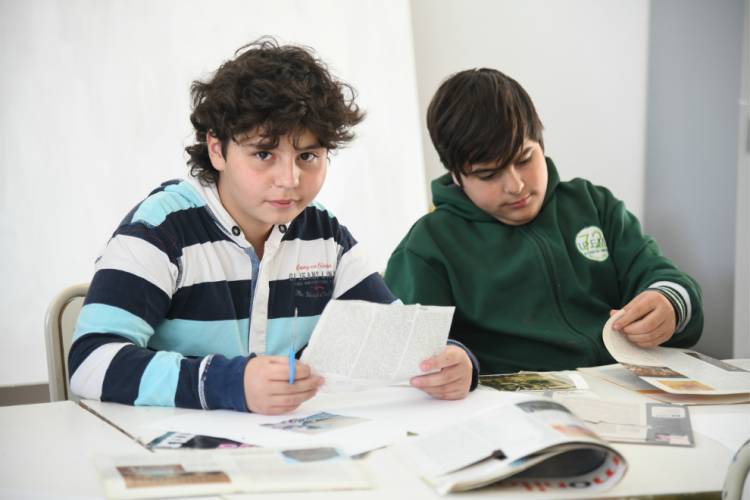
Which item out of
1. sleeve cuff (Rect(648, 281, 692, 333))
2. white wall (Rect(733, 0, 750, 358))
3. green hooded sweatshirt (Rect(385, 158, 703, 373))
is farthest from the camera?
white wall (Rect(733, 0, 750, 358))

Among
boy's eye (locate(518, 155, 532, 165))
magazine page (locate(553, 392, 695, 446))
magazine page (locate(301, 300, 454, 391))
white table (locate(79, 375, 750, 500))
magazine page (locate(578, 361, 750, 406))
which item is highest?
boy's eye (locate(518, 155, 532, 165))

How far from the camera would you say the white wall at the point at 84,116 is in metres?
2.38

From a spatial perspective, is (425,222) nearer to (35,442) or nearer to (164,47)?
(35,442)

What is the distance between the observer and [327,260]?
4.93 feet

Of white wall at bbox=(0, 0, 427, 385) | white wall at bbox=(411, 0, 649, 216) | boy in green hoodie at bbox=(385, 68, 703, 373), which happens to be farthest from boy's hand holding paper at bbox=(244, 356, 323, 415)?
white wall at bbox=(411, 0, 649, 216)

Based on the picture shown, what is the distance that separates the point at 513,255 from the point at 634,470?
861 mm

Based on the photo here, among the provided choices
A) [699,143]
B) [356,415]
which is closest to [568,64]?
[699,143]

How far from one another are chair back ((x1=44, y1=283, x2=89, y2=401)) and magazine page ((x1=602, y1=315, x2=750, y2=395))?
3.10 ft

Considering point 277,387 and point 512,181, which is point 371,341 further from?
point 512,181

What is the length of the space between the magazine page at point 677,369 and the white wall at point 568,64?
149 centimetres

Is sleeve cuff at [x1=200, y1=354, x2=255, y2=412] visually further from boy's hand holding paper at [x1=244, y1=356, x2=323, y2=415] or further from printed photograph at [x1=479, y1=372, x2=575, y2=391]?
printed photograph at [x1=479, y1=372, x2=575, y2=391]

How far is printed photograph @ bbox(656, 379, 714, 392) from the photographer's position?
125 cm

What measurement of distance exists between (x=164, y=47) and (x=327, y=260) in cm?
128

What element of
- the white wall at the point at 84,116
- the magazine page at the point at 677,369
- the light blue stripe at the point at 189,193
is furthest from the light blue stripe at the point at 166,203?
the white wall at the point at 84,116
